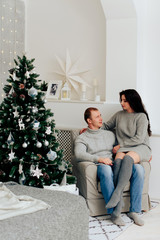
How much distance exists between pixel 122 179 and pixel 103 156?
446 millimetres

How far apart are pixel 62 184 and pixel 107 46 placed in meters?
1.92

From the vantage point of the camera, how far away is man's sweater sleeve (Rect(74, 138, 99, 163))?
4090 millimetres

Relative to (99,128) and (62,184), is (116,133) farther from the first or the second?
(62,184)

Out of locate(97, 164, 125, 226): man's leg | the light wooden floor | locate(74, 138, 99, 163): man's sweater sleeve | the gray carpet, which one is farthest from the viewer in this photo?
locate(74, 138, 99, 163): man's sweater sleeve

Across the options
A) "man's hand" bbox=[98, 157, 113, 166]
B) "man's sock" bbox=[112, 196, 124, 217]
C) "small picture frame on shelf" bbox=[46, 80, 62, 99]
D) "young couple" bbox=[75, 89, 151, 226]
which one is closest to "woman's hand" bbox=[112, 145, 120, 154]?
"young couple" bbox=[75, 89, 151, 226]

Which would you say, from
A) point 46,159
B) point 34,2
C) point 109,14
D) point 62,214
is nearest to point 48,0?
point 34,2

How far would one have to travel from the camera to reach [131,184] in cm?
395

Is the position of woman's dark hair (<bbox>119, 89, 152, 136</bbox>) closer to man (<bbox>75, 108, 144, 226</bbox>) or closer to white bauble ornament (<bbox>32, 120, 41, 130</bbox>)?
man (<bbox>75, 108, 144, 226</bbox>)

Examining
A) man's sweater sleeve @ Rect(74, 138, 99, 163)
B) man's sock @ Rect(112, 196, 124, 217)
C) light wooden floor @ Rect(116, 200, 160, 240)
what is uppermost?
man's sweater sleeve @ Rect(74, 138, 99, 163)

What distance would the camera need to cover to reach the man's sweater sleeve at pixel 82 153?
4090 mm

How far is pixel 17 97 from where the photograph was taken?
12.5ft

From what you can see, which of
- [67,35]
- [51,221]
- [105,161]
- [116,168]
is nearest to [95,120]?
[105,161]

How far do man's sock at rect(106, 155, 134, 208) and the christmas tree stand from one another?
0.54 m

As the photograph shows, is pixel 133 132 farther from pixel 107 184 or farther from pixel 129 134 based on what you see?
pixel 107 184
